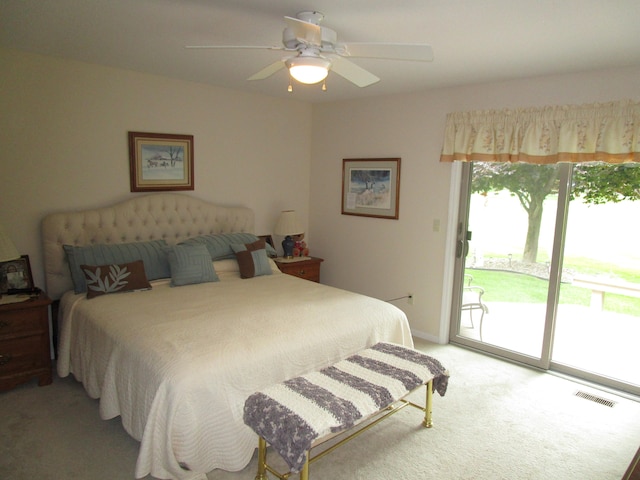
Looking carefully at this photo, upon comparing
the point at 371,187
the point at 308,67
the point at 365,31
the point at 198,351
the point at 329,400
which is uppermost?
the point at 365,31

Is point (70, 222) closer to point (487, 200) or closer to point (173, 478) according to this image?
point (173, 478)

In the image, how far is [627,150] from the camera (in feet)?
9.58

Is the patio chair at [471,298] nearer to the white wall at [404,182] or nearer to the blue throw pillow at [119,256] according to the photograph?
the white wall at [404,182]

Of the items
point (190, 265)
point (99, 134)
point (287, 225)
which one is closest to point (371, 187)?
point (287, 225)

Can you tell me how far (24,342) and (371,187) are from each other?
333cm

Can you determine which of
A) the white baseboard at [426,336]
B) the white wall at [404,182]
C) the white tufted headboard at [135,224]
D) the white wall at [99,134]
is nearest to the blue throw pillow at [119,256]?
the white tufted headboard at [135,224]

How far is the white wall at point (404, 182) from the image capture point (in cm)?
357

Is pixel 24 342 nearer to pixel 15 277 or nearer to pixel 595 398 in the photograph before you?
pixel 15 277

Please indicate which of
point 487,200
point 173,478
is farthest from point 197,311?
point 487,200

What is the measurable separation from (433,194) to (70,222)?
3176mm

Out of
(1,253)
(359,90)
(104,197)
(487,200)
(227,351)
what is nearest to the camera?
(227,351)

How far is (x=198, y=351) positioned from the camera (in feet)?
7.31

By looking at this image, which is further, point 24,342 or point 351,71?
point 24,342

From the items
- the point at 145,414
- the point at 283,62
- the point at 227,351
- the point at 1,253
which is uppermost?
the point at 283,62
